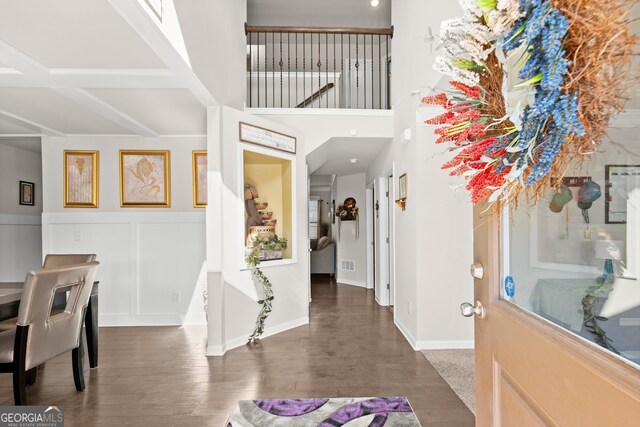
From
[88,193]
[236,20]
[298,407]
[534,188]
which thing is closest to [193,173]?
[88,193]

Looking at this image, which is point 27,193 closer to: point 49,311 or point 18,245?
point 18,245

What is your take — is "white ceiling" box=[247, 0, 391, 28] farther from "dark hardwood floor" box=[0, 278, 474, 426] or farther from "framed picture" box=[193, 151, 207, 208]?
"dark hardwood floor" box=[0, 278, 474, 426]

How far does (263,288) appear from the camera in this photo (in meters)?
3.83

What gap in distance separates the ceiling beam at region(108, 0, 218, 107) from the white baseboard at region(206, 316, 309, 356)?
7.84 ft

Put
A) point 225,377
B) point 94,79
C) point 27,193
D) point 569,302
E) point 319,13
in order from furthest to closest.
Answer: point 319,13 → point 27,193 → point 225,377 → point 94,79 → point 569,302

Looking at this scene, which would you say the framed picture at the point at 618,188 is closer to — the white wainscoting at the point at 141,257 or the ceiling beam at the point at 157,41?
the ceiling beam at the point at 157,41

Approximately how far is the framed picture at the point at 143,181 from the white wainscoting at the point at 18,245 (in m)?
1.73

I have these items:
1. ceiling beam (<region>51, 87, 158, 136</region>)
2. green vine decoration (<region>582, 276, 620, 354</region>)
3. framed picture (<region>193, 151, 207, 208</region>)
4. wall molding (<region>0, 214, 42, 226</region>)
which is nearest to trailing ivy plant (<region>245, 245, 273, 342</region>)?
framed picture (<region>193, 151, 207, 208</region>)

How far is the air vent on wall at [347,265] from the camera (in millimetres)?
7324

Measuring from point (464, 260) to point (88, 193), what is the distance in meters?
4.57

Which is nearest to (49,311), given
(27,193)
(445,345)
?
(445,345)

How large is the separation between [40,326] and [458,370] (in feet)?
10.1

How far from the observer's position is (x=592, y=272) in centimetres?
73

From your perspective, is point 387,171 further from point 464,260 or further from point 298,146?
point 464,260
